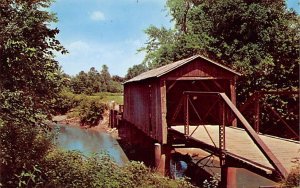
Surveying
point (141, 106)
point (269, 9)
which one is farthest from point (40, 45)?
point (269, 9)

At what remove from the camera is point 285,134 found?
20.3 meters

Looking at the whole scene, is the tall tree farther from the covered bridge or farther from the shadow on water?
the shadow on water

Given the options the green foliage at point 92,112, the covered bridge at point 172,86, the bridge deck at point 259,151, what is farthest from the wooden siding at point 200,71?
the green foliage at point 92,112

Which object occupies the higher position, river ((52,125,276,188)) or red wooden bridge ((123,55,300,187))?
red wooden bridge ((123,55,300,187))

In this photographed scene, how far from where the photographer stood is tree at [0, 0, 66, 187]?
25.5 feet

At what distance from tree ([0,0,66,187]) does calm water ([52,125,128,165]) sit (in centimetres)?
1132

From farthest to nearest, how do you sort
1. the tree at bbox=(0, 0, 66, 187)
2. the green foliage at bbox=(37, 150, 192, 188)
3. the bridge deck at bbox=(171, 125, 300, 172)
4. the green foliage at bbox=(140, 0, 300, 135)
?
the green foliage at bbox=(140, 0, 300, 135)
the green foliage at bbox=(37, 150, 192, 188)
the bridge deck at bbox=(171, 125, 300, 172)
the tree at bbox=(0, 0, 66, 187)

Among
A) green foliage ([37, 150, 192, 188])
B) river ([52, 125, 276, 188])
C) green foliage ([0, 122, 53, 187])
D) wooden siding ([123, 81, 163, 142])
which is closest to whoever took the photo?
green foliage ([0, 122, 53, 187])

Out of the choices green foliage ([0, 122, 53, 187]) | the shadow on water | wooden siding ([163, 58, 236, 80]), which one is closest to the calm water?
the shadow on water

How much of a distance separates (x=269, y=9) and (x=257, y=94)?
14667 millimetres

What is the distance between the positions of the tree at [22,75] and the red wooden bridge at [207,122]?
195 inches

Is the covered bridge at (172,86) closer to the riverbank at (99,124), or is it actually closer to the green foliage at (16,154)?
the green foliage at (16,154)

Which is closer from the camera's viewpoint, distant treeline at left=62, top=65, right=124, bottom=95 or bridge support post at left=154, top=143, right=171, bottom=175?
bridge support post at left=154, top=143, right=171, bottom=175

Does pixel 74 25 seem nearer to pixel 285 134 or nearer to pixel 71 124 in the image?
pixel 285 134
